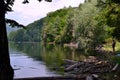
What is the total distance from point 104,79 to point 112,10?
12.7m

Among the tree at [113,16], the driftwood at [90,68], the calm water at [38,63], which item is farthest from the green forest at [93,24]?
the driftwood at [90,68]

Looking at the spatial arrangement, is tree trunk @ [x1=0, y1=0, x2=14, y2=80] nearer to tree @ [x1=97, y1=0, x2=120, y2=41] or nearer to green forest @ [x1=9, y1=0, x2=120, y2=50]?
green forest @ [x1=9, y1=0, x2=120, y2=50]

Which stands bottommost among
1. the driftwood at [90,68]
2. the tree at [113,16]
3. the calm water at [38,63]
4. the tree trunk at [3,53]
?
the calm water at [38,63]

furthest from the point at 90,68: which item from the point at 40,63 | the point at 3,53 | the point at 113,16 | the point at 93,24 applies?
the point at 3,53

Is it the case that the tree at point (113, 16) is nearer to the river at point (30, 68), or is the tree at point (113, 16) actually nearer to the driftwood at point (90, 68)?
the driftwood at point (90, 68)

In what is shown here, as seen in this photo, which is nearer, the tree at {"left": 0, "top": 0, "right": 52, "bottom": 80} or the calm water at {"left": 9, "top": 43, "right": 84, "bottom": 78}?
the tree at {"left": 0, "top": 0, "right": 52, "bottom": 80}

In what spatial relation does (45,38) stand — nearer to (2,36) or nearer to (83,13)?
(83,13)

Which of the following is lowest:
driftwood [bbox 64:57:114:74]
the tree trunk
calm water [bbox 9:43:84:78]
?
calm water [bbox 9:43:84:78]

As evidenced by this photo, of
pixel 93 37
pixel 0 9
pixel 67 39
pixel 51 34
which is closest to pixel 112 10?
pixel 93 37

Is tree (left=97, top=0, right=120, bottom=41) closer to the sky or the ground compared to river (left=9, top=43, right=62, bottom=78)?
closer to the sky

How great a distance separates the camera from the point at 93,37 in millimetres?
65625

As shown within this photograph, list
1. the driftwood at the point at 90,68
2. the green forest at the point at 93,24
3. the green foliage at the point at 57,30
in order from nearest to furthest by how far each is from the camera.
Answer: the driftwood at the point at 90,68 < the green forest at the point at 93,24 < the green foliage at the point at 57,30

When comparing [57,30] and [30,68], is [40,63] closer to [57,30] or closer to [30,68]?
[30,68]

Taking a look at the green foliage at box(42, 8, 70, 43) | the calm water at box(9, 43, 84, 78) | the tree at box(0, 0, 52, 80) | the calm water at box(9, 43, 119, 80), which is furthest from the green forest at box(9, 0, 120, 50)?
the green foliage at box(42, 8, 70, 43)
